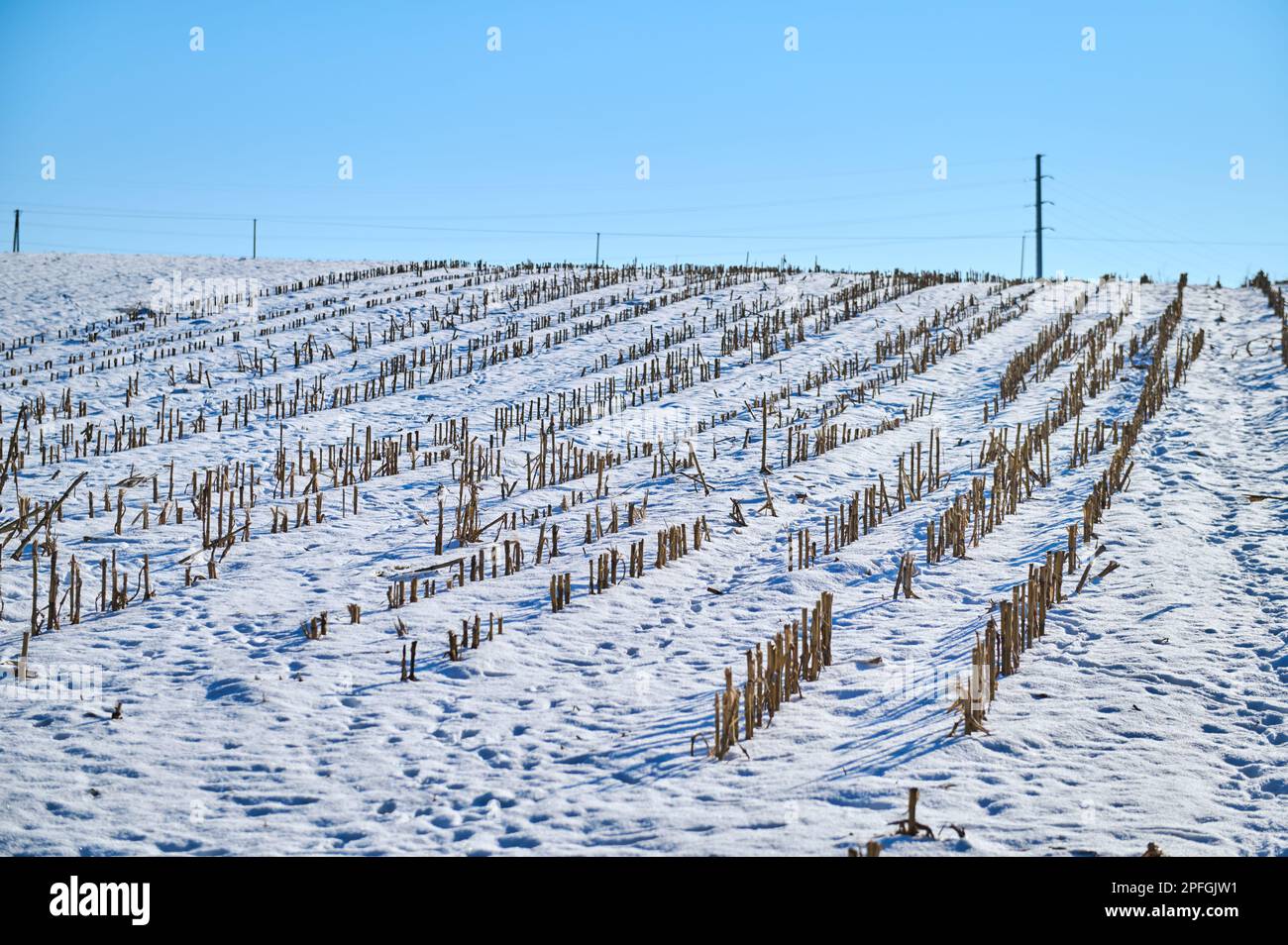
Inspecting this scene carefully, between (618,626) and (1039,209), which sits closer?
(618,626)

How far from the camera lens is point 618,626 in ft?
25.2

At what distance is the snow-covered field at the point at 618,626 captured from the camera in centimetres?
479

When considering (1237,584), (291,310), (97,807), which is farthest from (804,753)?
(291,310)

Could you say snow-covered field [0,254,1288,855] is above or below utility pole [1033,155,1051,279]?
below

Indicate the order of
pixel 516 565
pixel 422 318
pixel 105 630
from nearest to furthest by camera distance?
pixel 105 630, pixel 516 565, pixel 422 318

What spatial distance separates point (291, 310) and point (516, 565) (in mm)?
19879

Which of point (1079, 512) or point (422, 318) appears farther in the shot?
point (422, 318)

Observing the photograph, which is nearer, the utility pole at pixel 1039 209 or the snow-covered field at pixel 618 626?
the snow-covered field at pixel 618 626

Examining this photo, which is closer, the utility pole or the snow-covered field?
the snow-covered field

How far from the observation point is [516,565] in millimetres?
9102

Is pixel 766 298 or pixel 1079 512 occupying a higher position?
pixel 766 298

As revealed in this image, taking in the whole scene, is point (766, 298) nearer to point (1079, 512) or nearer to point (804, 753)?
point (1079, 512)

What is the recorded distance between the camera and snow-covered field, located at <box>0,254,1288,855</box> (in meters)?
4.79

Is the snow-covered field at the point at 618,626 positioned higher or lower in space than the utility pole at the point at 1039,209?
lower
